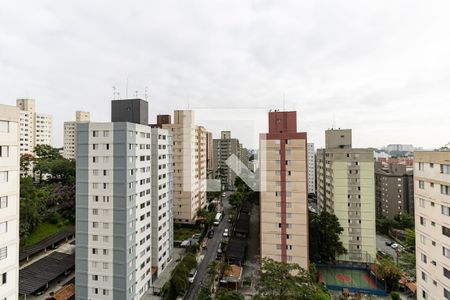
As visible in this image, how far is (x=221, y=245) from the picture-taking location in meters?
27.9

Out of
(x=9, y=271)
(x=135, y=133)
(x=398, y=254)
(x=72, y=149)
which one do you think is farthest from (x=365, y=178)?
(x=72, y=149)

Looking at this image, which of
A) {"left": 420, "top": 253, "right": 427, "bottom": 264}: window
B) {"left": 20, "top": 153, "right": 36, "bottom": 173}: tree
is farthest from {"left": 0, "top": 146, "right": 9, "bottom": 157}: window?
{"left": 20, "top": 153, "right": 36, "bottom": 173}: tree

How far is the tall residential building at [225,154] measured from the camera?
60097 millimetres

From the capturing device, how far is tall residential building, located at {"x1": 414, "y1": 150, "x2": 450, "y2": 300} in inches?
468

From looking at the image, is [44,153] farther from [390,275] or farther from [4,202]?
[390,275]

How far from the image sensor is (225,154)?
201 feet

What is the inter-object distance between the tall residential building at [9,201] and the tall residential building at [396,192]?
1633 inches

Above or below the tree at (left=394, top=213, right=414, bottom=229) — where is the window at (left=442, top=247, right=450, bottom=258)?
above

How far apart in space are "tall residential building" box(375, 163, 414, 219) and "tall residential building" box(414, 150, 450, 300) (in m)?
26.7

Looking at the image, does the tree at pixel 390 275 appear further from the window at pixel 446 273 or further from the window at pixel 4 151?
the window at pixel 4 151

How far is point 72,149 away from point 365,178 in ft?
213

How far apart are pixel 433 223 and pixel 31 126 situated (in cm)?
7232

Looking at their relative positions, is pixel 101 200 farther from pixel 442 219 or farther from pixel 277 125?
pixel 442 219

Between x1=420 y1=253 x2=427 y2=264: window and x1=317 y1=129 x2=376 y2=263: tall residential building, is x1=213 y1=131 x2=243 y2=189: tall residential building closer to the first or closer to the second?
x1=317 y1=129 x2=376 y2=263: tall residential building
